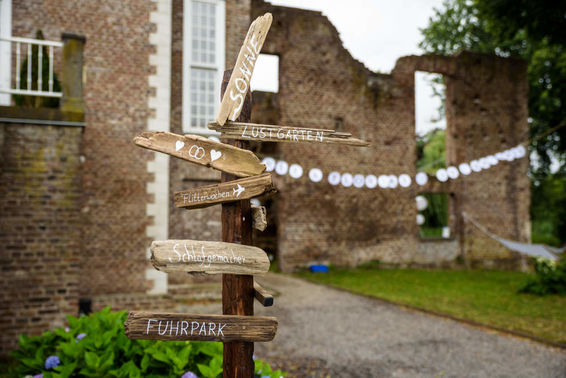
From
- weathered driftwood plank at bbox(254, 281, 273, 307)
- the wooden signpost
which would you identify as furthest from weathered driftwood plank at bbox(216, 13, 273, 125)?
weathered driftwood plank at bbox(254, 281, 273, 307)

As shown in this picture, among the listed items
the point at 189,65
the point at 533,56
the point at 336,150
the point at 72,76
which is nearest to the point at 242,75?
the point at 72,76

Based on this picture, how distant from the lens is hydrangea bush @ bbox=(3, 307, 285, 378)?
3.01m

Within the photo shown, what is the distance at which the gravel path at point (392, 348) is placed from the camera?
5051 mm

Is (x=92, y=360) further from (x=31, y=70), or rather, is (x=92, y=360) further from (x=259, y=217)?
(x=31, y=70)

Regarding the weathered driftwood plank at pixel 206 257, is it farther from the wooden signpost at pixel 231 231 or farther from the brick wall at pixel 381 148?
the brick wall at pixel 381 148

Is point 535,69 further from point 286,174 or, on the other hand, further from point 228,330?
point 228,330

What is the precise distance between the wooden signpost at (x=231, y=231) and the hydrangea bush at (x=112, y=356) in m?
0.82

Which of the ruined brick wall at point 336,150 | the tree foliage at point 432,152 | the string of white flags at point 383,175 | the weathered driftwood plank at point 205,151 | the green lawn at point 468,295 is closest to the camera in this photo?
the weathered driftwood plank at point 205,151

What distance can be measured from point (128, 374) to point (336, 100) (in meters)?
12.9

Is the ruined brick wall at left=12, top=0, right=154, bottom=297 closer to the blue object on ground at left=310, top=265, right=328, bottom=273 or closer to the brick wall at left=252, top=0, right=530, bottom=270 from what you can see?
the brick wall at left=252, top=0, right=530, bottom=270

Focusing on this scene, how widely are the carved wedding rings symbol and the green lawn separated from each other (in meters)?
6.20

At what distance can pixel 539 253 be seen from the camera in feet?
34.0

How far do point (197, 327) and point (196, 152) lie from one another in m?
0.89

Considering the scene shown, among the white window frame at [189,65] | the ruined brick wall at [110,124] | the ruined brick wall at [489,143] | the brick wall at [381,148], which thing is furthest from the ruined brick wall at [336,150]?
the ruined brick wall at [110,124]
